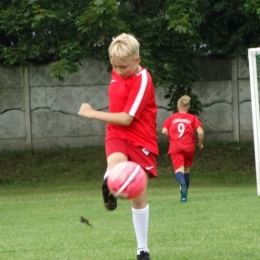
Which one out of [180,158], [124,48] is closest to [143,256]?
[124,48]

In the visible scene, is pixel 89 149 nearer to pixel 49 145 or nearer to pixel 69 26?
pixel 49 145

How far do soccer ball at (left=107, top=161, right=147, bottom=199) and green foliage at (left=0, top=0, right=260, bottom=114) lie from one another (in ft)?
34.5

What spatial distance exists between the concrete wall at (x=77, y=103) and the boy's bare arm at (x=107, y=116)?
1580 centimetres

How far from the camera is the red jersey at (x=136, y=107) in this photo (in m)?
6.48

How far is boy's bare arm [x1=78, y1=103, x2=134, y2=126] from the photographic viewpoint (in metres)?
6.26

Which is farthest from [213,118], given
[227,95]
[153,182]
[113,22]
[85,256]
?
[85,256]

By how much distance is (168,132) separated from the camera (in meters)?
13.5

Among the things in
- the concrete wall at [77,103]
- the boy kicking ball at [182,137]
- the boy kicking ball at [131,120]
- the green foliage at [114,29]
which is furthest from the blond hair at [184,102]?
the concrete wall at [77,103]

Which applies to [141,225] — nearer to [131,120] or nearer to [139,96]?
[131,120]

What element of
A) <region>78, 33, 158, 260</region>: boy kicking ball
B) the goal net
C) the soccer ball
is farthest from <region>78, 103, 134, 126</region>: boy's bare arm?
the goal net

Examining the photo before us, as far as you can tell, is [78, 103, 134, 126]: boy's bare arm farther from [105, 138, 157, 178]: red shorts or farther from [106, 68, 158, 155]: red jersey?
[105, 138, 157, 178]: red shorts

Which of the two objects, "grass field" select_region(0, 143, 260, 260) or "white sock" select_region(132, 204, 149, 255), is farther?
"grass field" select_region(0, 143, 260, 260)

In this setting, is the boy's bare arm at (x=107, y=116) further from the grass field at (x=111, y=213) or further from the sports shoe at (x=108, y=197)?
the grass field at (x=111, y=213)

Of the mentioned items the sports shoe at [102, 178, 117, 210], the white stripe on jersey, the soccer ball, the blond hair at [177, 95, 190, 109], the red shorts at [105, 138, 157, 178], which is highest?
the blond hair at [177, 95, 190, 109]
